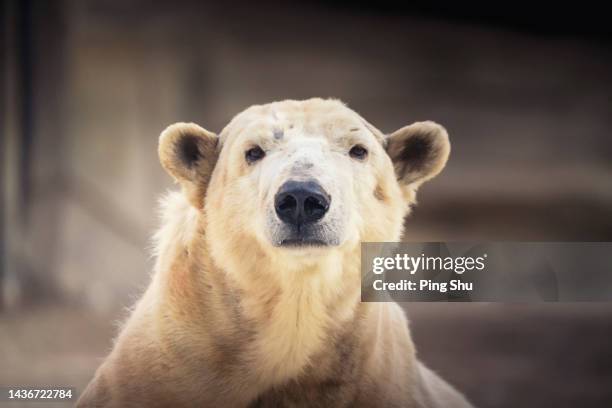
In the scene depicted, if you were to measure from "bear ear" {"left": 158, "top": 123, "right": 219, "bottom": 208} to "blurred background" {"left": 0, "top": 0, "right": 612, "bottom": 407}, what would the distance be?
0.52 metres

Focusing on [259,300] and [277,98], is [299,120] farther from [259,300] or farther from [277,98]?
[277,98]

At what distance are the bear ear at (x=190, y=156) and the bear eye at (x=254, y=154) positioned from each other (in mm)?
158

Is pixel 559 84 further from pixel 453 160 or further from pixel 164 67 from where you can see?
pixel 164 67

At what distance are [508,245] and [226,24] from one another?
1371mm

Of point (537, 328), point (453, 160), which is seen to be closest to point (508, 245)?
point (537, 328)

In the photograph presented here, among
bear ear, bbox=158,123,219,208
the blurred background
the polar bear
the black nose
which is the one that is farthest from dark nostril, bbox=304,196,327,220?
the blurred background

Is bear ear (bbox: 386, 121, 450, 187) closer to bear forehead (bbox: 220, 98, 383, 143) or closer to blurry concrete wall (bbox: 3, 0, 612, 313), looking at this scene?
bear forehead (bbox: 220, 98, 383, 143)

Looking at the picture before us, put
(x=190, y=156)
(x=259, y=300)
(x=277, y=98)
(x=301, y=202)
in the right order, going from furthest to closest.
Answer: (x=277, y=98), (x=190, y=156), (x=259, y=300), (x=301, y=202)

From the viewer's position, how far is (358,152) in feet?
7.41

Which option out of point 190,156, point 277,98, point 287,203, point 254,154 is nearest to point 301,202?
point 287,203

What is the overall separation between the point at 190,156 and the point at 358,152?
1.51 ft

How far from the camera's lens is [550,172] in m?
3.27

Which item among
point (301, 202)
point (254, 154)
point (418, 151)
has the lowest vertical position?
point (301, 202)

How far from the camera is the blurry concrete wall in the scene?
2.89m
